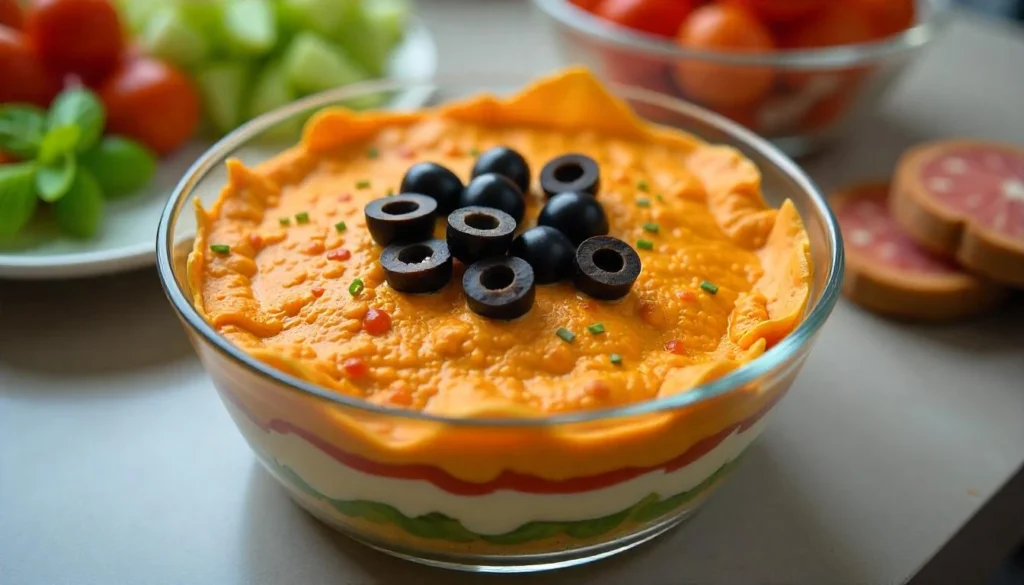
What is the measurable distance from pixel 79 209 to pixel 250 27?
0.65 metres

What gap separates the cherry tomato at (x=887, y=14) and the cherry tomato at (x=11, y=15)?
2016 mm

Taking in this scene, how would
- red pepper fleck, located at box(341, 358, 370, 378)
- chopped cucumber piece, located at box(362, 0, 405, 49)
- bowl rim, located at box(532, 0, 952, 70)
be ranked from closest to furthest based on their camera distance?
red pepper fleck, located at box(341, 358, 370, 378) → bowl rim, located at box(532, 0, 952, 70) → chopped cucumber piece, located at box(362, 0, 405, 49)

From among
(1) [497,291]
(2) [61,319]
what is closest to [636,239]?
(1) [497,291]

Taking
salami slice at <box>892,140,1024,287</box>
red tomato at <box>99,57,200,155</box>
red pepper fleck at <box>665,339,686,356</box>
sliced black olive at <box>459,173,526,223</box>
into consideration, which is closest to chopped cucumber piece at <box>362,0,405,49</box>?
red tomato at <box>99,57,200,155</box>

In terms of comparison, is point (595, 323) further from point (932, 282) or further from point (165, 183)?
point (165, 183)

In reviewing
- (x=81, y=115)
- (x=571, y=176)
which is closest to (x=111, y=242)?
(x=81, y=115)

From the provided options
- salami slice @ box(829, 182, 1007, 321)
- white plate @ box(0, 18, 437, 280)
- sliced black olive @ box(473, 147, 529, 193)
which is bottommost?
salami slice @ box(829, 182, 1007, 321)

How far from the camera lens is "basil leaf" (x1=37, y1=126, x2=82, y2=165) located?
178 centimetres

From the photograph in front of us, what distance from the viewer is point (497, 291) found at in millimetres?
1220

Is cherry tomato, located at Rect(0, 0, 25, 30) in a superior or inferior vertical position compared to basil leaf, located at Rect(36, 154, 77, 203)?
superior

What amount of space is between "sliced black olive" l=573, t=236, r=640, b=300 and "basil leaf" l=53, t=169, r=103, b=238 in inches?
42.0

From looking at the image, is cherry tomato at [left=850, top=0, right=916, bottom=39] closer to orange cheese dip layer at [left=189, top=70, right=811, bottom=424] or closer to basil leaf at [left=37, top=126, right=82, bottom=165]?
orange cheese dip layer at [left=189, top=70, right=811, bottom=424]

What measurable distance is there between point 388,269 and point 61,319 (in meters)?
0.80

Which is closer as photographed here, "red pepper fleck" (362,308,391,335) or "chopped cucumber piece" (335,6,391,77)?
"red pepper fleck" (362,308,391,335)
